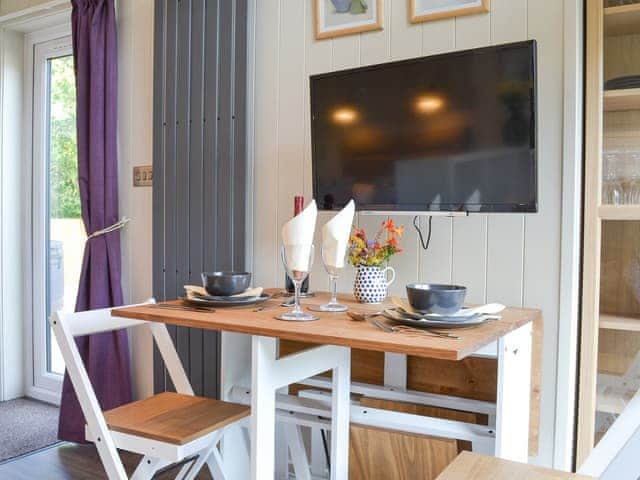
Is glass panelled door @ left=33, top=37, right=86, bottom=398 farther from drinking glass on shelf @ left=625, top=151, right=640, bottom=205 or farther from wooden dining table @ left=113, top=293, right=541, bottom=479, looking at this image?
drinking glass on shelf @ left=625, top=151, right=640, bottom=205

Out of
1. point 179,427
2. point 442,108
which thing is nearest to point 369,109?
point 442,108

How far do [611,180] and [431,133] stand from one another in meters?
0.54

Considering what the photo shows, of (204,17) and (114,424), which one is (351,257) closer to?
(114,424)

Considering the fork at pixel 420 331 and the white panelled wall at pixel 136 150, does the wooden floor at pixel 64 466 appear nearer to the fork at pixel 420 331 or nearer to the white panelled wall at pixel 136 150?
the white panelled wall at pixel 136 150

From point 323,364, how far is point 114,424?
614mm

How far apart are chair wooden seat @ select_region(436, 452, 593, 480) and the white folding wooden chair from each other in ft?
2.48

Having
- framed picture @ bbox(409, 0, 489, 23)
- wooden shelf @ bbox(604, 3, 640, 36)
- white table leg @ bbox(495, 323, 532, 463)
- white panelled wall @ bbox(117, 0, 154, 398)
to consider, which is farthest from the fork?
white panelled wall @ bbox(117, 0, 154, 398)

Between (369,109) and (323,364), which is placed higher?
(369,109)

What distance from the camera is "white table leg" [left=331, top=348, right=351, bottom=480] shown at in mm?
1687

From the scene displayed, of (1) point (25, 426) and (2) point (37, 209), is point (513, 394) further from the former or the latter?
(2) point (37, 209)

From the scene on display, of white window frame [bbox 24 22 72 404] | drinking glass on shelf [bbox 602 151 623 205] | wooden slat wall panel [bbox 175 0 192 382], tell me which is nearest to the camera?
drinking glass on shelf [bbox 602 151 623 205]

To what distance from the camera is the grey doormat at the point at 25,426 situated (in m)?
2.83

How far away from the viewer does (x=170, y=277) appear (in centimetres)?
269

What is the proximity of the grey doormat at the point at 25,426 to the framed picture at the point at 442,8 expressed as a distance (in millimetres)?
2545
